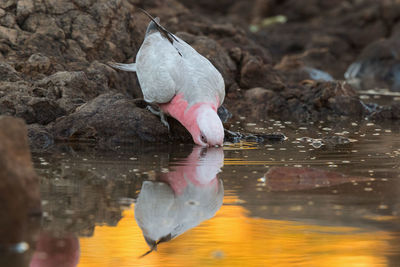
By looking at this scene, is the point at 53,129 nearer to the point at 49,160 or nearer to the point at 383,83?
the point at 49,160

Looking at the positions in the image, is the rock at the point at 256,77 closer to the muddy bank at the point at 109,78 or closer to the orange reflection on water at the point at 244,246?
the muddy bank at the point at 109,78

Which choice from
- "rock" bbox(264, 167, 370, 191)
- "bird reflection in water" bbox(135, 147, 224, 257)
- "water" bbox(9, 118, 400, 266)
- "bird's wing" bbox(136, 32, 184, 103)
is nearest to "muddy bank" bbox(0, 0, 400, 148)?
"bird's wing" bbox(136, 32, 184, 103)

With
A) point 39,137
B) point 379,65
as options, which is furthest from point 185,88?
point 379,65

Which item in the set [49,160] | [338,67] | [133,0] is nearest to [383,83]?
[338,67]

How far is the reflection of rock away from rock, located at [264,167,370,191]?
227 cm

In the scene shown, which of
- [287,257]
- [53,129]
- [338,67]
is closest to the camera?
[287,257]

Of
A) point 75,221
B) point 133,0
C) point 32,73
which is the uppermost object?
point 133,0

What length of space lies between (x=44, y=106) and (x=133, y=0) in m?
9.23

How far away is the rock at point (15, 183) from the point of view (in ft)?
16.9

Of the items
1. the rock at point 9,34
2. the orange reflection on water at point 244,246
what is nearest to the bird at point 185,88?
the rock at point 9,34

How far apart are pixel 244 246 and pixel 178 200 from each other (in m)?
1.31

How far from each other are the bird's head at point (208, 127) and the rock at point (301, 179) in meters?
1.60

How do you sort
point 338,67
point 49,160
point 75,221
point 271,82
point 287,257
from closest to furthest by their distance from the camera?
point 287,257, point 75,221, point 49,160, point 271,82, point 338,67

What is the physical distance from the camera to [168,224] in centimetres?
577
